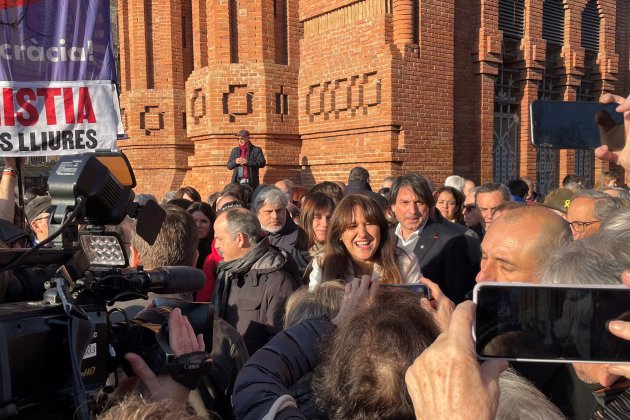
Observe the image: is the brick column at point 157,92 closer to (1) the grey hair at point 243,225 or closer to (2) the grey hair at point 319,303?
(1) the grey hair at point 243,225

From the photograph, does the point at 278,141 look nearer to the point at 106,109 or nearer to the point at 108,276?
the point at 106,109

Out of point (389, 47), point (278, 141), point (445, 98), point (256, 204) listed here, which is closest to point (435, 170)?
point (445, 98)

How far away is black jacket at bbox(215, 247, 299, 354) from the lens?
11.1ft

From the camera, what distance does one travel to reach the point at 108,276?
5.05 ft

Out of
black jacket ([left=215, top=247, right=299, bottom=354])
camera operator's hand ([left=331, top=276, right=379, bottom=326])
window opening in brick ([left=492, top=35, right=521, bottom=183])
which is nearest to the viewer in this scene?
camera operator's hand ([left=331, top=276, right=379, bottom=326])

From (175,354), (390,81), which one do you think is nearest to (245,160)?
(390,81)

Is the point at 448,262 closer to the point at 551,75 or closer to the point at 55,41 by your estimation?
the point at 55,41

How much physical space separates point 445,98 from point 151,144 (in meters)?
7.11

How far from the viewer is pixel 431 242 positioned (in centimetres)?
439

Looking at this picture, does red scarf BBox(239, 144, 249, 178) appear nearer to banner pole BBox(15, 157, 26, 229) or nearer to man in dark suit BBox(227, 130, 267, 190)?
man in dark suit BBox(227, 130, 267, 190)

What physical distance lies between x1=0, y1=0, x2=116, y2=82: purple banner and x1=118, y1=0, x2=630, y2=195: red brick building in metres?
4.87

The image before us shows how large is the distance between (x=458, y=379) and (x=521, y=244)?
158 centimetres

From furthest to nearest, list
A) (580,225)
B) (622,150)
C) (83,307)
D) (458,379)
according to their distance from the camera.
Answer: (580,225) < (83,307) < (622,150) < (458,379)

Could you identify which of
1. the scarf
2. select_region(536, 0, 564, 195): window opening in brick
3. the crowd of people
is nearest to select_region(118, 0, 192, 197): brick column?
select_region(536, 0, 564, 195): window opening in brick
